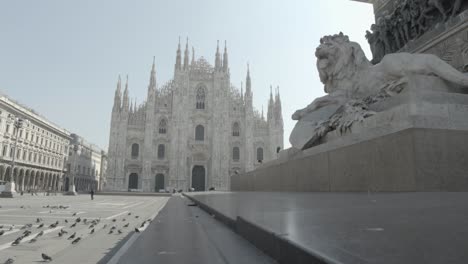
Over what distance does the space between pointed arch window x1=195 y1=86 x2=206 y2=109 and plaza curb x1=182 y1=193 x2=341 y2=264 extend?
109ft

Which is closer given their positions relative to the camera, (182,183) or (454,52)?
(454,52)

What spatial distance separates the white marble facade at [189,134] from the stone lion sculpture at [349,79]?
26.1 m

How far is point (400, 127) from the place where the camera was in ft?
7.78

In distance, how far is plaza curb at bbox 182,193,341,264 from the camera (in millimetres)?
730

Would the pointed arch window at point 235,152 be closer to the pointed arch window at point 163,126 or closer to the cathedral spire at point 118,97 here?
the pointed arch window at point 163,126

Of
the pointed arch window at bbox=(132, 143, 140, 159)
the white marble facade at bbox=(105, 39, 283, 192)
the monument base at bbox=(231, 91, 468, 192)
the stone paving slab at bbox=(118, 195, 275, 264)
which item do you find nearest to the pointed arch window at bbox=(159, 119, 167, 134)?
the white marble facade at bbox=(105, 39, 283, 192)

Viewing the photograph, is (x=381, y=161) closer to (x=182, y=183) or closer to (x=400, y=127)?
(x=400, y=127)

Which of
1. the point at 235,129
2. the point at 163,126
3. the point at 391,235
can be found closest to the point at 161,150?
the point at 163,126

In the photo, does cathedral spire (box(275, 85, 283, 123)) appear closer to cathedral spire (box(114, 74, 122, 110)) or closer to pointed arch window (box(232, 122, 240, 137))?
pointed arch window (box(232, 122, 240, 137))

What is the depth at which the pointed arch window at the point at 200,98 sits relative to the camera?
113 feet

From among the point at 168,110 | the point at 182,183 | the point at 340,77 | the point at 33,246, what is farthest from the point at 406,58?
the point at 168,110

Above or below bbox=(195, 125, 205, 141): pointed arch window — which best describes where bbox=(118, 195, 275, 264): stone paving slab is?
below

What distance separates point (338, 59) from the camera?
4508 millimetres

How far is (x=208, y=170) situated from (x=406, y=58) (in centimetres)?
3043
